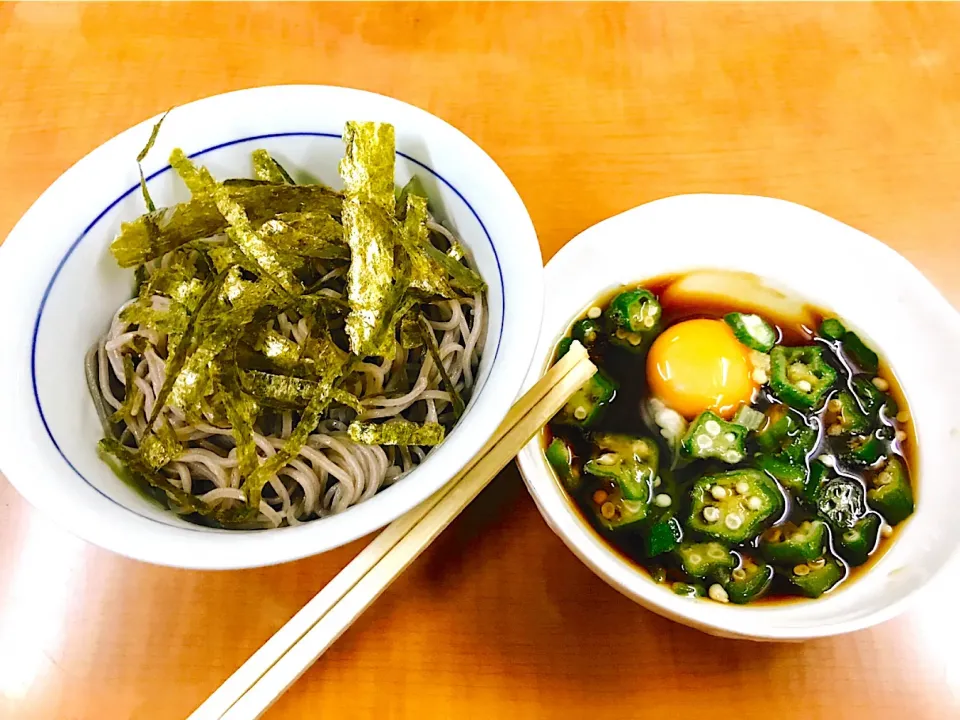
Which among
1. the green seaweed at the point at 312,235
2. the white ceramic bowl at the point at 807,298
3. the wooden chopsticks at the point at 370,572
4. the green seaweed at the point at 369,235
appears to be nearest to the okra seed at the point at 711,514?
the white ceramic bowl at the point at 807,298

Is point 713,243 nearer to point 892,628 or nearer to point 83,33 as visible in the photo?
point 892,628

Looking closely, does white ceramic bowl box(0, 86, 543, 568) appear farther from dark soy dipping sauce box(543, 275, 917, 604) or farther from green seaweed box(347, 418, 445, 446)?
dark soy dipping sauce box(543, 275, 917, 604)

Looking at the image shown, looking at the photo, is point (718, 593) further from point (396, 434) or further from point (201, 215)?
point (201, 215)

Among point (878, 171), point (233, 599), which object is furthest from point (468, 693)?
point (878, 171)

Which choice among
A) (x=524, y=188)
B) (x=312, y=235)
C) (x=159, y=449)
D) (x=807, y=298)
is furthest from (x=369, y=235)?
(x=807, y=298)

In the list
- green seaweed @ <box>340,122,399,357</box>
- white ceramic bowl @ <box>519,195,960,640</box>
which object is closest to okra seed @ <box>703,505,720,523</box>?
white ceramic bowl @ <box>519,195,960,640</box>
